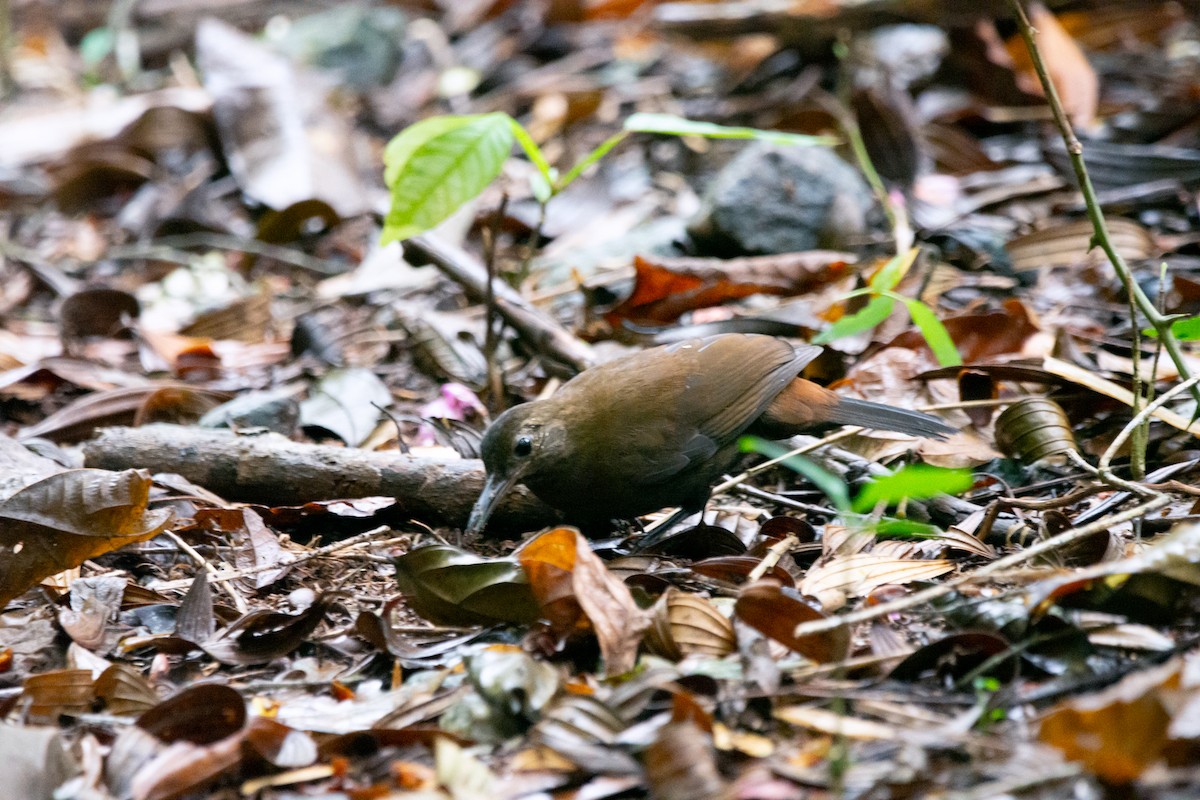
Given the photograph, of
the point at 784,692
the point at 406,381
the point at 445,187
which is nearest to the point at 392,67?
the point at 406,381

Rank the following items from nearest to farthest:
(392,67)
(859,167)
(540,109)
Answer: (859,167) → (540,109) → (392,67)

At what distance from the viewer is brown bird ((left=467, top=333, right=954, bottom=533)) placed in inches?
149

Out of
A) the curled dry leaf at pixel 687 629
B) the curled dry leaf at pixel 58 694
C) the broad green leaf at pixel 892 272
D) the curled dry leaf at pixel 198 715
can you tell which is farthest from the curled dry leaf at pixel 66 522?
the broad green leaf at pixel 892 272

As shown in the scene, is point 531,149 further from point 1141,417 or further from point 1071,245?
point 1071,245

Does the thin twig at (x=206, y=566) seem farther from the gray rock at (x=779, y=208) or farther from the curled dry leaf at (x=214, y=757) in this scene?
the gray rock at (x=779, y=208)

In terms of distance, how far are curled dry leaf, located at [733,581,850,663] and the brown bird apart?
1069 millimetres

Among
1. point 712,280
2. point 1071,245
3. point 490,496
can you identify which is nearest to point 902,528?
point 490,496

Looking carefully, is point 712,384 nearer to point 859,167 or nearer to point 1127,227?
point 1127,227

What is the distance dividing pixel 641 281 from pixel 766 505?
1437 millimetres

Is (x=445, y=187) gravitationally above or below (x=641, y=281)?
above

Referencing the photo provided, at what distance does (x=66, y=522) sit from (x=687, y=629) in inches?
70.5

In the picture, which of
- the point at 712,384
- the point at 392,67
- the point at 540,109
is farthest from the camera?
the point at 392,67

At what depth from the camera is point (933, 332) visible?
13.0 feet

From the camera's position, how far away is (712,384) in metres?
4.10
